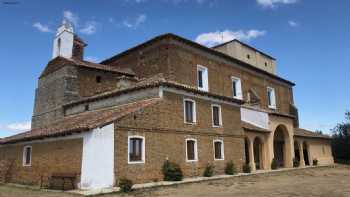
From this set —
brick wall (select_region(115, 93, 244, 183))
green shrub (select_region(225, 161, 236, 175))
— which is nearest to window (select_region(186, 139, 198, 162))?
→ brick wall (select_region(115, 93, 244, 183))

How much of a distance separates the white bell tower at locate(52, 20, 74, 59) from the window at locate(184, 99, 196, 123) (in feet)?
42.1

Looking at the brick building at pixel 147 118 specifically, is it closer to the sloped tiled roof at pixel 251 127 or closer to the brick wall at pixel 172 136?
the brick wall at pixel 172 136

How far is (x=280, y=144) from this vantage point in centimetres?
3350

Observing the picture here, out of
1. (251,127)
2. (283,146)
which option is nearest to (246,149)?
(251,127)

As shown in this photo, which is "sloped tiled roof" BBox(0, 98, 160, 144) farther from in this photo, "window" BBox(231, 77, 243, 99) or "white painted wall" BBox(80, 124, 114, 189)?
"window" BBox(231, 77, 243, 99)

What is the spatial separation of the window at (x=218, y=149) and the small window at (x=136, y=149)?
6986 mm

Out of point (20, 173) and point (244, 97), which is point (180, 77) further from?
point (20, 173)

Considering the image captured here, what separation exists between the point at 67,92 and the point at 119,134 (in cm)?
1047

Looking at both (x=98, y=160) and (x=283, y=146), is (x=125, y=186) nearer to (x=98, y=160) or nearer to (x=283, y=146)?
(x=98, y=160)

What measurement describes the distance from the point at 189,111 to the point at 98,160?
777 cm

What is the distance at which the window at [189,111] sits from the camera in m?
21.2

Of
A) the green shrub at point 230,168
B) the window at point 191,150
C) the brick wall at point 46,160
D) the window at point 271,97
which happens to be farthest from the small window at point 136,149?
the window at point 271,97

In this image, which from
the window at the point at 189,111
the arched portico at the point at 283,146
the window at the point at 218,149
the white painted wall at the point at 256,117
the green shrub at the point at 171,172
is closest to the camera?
the green shrub at the point at 171,172

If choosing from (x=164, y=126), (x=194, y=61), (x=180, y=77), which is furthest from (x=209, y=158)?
(x=194, y=61)
